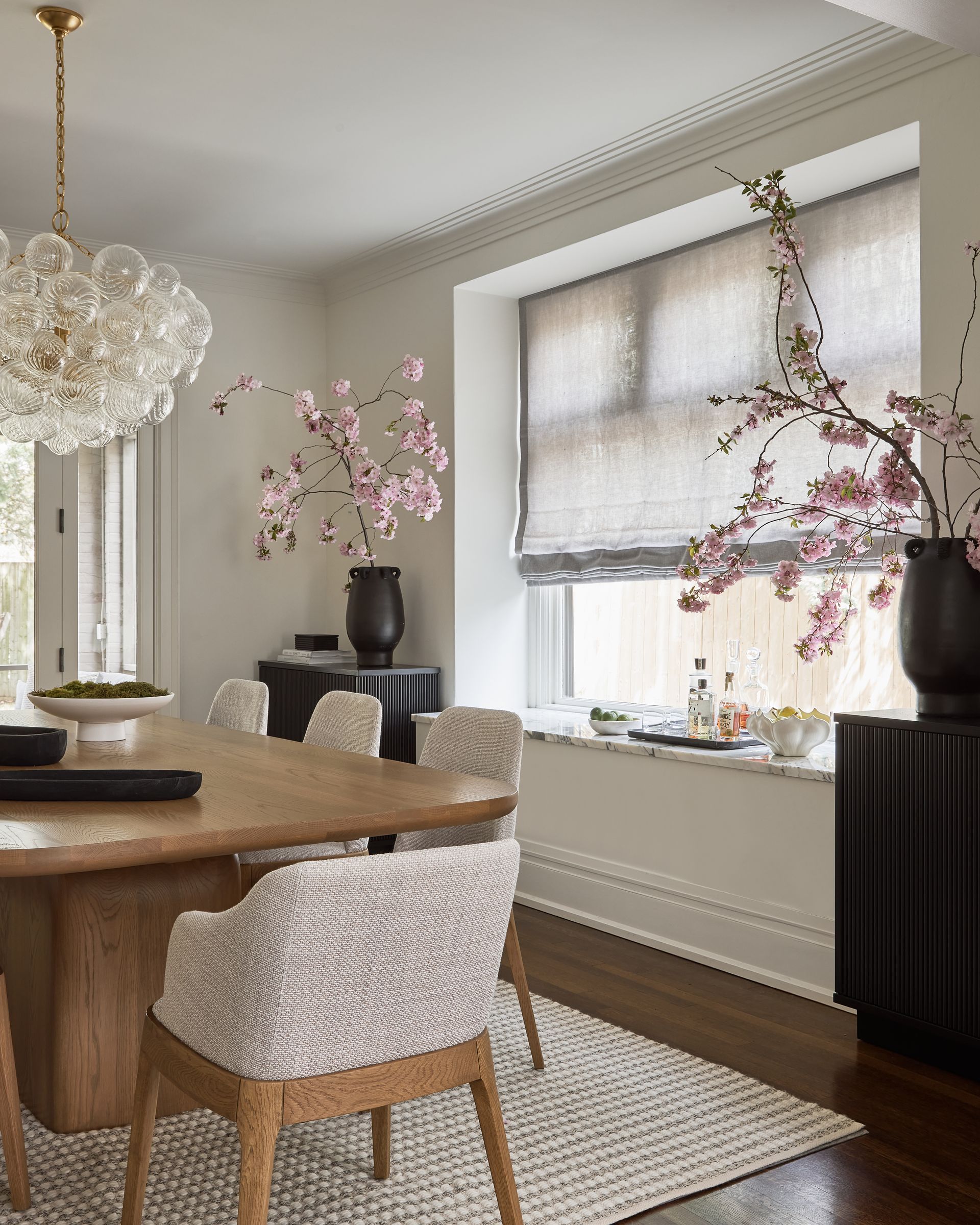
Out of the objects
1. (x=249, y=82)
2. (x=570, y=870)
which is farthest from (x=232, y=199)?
(x=570, y=870)

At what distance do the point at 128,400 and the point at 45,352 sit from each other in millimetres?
294

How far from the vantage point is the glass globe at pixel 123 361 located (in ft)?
10.7

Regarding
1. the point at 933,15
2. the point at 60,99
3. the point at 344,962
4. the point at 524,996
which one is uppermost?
the point at 60,99

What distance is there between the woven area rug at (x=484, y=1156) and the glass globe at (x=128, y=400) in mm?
1936

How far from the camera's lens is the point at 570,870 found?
13.9 ft

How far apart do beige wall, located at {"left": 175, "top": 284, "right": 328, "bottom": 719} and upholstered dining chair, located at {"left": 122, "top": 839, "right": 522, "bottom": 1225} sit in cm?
379

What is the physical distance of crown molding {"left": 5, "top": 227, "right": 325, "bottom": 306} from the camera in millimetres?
5320

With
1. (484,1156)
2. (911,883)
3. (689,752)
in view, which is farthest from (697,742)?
(484,1156)

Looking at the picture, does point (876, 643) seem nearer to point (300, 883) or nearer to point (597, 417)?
point (597, 417)

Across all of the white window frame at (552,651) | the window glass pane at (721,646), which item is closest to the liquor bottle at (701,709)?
the window glass pane at (721,646)

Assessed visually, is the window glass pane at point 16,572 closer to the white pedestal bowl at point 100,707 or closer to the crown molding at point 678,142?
the crown molding at point 678,142

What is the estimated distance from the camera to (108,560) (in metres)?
5.34

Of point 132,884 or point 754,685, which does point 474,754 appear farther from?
point 754,685

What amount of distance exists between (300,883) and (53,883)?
1.11 m
